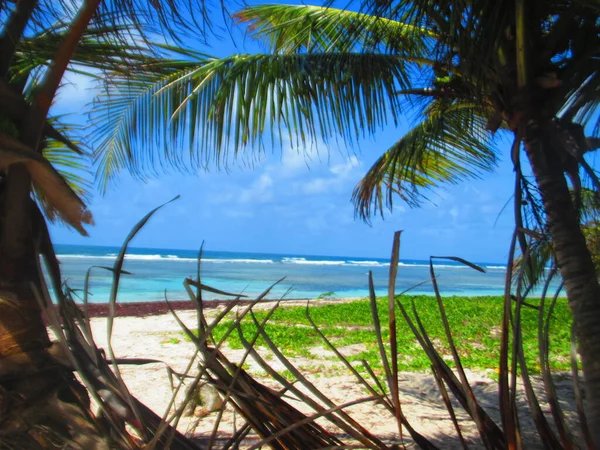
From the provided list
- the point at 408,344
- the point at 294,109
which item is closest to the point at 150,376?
the point at 294,109

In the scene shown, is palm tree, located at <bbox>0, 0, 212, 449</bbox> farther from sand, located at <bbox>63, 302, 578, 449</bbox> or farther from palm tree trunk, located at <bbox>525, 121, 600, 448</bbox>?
palm tree trunk, located at <bbox>525, 121, 600, 448</bbox>

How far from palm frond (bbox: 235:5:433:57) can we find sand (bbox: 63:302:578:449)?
2576mm

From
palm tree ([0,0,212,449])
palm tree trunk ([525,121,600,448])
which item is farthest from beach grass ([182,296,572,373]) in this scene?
palm tree ([0,0,212,449])

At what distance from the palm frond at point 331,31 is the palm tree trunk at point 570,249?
4.09 feet

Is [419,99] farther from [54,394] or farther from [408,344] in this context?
[54,394]

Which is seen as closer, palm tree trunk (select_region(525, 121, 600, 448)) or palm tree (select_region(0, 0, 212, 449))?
palm tree (select_region(0, 0, 212, 449))

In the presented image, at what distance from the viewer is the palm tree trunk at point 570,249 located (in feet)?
7.68

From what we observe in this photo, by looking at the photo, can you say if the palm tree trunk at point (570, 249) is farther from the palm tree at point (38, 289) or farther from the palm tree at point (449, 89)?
the palm tree at point (38, 289)

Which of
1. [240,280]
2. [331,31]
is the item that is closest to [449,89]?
[331,31]

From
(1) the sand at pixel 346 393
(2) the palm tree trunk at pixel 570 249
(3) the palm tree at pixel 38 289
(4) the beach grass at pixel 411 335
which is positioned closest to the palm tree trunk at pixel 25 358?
(3) the palm tree at pixel 38 289

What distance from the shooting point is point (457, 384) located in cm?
94

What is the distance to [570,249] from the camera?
8.63 ft

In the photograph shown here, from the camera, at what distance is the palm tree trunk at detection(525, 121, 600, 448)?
234cm

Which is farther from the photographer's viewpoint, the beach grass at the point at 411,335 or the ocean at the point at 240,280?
the ocean at the point at 240,280
